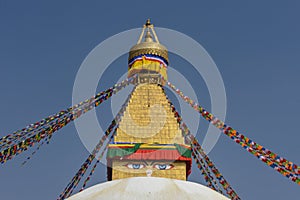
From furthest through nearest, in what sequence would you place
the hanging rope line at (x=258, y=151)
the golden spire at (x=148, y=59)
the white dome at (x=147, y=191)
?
the golden spire at (x=148, y=59)
the hanging rope line at (x=258, y=151)
the white dome at (x=147, y=191)

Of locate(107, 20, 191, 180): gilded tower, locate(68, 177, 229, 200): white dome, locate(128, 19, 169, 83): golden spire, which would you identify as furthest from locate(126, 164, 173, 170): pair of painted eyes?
locate(68, 177, 229, 200): white dome

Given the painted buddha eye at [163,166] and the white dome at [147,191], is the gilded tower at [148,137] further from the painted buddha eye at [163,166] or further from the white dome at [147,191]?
the white dome at [147,191]

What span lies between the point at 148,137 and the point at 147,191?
22.3 feet

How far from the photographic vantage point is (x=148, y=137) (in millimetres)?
11938

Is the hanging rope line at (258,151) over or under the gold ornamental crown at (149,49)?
under

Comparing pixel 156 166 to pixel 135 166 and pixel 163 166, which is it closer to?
pixel 163 166

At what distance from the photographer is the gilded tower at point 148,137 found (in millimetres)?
11531

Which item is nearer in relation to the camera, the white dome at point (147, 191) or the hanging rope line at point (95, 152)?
the white dome at point (147, 191)

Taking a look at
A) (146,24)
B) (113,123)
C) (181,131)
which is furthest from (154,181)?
(146,24)

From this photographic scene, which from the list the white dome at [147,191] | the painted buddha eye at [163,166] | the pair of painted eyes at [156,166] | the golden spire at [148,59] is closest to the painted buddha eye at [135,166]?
the pair of painted eyes at [156,166]

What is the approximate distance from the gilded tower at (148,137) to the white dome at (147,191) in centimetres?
534

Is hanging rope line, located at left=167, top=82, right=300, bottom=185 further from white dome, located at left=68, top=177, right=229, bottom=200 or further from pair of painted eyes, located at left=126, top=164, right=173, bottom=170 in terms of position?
white dome, located at left=68, top=177, right=229, bottom=200

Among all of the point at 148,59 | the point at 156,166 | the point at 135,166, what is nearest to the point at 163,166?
the point at 156,166

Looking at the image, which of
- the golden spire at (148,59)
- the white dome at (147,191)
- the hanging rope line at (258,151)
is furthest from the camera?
the golden spire at (148,59)
